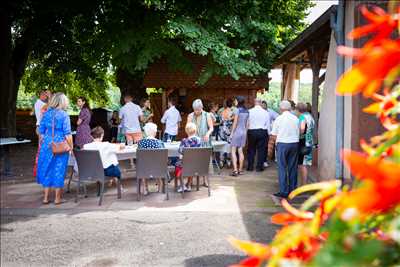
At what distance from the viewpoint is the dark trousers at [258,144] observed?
11.7 metres

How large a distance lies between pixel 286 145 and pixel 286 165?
426 millimetres

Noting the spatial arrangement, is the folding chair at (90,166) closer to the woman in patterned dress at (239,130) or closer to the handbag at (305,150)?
the handbag at (305,150)

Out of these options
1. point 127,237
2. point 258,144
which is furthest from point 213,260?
point 258,144

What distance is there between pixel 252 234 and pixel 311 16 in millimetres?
16421

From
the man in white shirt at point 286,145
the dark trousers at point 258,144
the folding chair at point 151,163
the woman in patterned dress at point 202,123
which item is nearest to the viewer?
the man in white shirt at point 286,145

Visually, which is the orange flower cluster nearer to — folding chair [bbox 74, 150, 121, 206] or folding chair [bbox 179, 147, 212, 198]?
folding chair [bbox 74, 150, 121, 206]

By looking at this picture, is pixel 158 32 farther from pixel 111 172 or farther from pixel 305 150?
pixel 305 150

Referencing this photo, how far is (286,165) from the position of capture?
27.3 feet

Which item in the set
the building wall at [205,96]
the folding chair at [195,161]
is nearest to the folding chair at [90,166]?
the folding chair at [195,161]

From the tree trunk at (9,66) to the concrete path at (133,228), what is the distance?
29.7 ft

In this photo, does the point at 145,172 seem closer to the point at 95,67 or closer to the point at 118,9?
the point at 118,9

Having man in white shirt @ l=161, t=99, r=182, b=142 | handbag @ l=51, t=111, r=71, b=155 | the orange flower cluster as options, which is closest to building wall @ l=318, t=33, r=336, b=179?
man in white shirt @ l=161, t=99, r=182, b=142

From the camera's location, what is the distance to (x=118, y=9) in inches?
525

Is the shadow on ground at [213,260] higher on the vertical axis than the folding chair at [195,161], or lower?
lower
